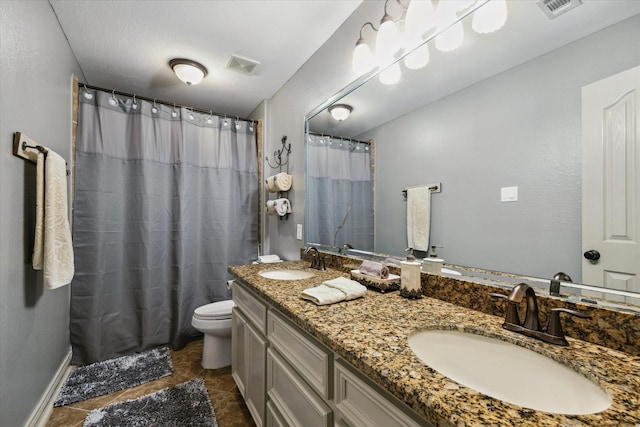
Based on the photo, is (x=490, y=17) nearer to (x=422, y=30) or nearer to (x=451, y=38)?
(x=451, y=38)

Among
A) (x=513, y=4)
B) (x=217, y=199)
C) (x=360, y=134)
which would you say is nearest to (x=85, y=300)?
(x=217, y=199)

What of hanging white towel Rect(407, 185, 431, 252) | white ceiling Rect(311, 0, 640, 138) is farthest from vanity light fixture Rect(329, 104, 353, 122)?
hanging white towel Rect(407, 185, 431, 252)

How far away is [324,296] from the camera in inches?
39.4

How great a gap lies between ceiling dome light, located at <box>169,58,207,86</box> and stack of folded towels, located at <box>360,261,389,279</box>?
2.03 meters

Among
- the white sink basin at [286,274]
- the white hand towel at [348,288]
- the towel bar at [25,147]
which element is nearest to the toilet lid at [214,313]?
the white sink basin at [286,274]

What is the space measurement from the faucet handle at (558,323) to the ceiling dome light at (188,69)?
256 cm

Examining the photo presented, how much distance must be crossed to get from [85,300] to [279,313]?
192 cm

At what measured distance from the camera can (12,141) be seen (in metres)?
1.19

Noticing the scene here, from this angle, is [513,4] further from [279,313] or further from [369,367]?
[279,313]

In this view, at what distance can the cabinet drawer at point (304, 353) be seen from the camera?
77 centimetres

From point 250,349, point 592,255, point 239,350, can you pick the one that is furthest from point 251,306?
point 592,255

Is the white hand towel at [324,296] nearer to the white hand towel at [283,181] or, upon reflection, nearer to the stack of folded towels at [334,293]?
the stack of folded towels at [334,293]

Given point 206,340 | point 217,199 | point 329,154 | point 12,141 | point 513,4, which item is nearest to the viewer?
point 513,4

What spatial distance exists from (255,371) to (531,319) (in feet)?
3.89
